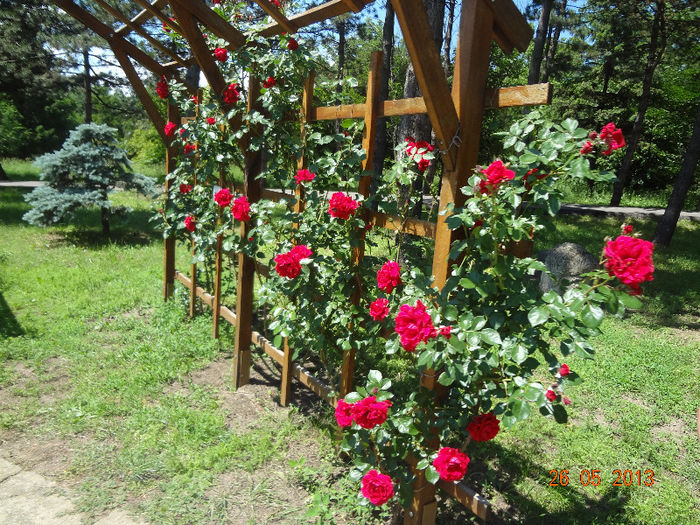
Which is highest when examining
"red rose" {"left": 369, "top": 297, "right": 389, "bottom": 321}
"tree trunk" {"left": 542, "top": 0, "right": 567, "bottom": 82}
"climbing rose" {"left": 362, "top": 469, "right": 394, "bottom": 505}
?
"tree trunk" {"left": 542, "top": 0, "right": 567, "bottom": 82}

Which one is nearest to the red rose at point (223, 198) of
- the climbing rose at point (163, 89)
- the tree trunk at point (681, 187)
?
the climbing rose at point (163, 89)

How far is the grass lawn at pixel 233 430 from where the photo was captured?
2.29m

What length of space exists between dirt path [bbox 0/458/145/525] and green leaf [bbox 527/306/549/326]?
6.79 feet

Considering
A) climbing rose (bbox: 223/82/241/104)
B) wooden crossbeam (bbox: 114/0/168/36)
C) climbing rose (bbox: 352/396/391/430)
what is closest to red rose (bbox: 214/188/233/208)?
climbing rose (bbox: 223/82/241/104)

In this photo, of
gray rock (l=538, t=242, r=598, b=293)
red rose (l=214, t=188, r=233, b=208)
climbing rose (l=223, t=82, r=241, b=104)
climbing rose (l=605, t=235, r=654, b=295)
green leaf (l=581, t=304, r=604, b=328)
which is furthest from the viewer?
gray rock (l=538, t=242, r=598, b=293)

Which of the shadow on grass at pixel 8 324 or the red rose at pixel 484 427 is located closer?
the red rose at pixel 484 427

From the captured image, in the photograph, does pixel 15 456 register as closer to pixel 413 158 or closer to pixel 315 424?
pixel 315 424

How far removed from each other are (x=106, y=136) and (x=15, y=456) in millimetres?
6413

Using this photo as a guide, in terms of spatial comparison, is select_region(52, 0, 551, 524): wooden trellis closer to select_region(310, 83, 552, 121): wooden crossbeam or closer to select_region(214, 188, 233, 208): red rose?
select_region(310, 83, 552, 121): wooden crossbeam

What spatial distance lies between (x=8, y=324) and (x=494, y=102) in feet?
15.7

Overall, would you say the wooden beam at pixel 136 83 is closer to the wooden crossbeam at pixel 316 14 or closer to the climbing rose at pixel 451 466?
the wooden crossbeam at pixel 316 14

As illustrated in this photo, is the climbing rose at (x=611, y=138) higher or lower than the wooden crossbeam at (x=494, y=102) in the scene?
lower

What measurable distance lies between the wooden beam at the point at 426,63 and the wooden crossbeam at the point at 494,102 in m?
0.11

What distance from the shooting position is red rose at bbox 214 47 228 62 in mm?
3074
